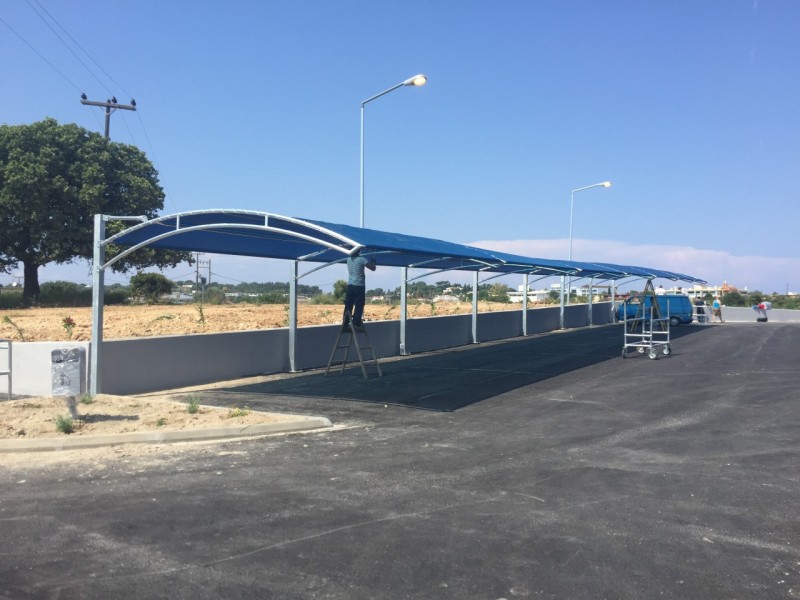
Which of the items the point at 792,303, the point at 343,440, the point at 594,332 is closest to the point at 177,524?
the point at 343,440

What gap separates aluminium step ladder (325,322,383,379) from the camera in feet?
51.9

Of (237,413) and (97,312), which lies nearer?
(237,413)

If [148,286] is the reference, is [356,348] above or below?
below

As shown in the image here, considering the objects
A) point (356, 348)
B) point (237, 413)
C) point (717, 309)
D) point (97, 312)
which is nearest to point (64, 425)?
point (237, 413)

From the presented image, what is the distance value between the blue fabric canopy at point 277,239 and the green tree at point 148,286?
27.1m

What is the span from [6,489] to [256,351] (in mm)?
9453

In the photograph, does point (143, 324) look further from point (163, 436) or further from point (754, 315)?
point (754, 315)

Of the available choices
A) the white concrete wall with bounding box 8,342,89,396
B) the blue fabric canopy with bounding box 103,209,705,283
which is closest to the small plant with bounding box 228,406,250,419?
the blue fabric canopy with bounding box 103,209,705,283

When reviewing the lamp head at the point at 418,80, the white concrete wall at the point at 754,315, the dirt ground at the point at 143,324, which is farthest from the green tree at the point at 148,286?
the white concrete wall at the point at 754,315

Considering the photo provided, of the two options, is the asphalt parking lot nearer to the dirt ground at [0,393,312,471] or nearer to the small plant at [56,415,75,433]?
the dirt ground at [0,393,312,471]

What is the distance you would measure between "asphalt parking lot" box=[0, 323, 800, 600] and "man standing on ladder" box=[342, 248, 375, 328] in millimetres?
3955

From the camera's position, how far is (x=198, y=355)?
592 inches

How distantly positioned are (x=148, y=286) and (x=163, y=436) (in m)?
37.5

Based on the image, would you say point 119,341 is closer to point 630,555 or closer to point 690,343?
point 630,555
